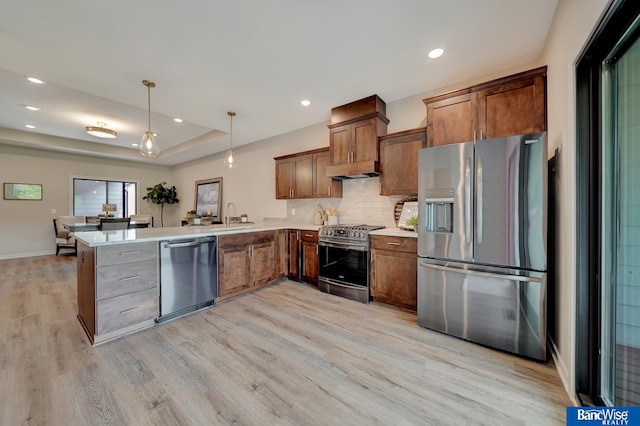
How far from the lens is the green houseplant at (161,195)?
769 centimetres

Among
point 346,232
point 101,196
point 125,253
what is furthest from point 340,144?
point 101,196

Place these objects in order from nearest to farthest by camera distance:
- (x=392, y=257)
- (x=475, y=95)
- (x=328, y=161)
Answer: (x=475, y=95)
(x=392, y=257)
(x=328, y=161)

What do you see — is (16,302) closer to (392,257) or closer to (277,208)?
(277,208)

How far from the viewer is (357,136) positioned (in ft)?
11.0

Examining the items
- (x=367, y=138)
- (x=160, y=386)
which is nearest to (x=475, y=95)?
(x=367, y=138)

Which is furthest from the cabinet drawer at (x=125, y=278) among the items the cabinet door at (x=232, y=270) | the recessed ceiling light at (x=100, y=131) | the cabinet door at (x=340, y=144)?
the recessed ceiling light at (x=100, y=131)

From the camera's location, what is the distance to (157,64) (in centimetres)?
251

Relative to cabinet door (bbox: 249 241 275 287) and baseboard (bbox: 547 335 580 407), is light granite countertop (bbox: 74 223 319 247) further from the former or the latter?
baseboard (bbox: 547 335 580 407)

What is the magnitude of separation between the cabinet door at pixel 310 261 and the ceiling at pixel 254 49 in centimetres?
210

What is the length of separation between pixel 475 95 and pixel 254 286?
358 cm

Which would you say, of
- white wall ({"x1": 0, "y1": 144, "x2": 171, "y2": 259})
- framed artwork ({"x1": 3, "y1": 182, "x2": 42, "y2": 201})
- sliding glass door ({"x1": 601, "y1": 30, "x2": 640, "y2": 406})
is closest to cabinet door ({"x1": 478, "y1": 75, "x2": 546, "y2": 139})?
sliding glass door ({"x1": 601, "y1": 30, "x2": 640, "y2": 406})

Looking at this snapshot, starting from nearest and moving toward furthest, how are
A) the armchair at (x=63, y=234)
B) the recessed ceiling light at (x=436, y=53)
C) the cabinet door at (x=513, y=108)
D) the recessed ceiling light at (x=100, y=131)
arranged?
the cabinet door at (x=513, y=108) < the recessed ceiling light at (x=436, y=53) < the recessed ceiling light at (x=100, y=131) < the armchair at (x=63, y=234)

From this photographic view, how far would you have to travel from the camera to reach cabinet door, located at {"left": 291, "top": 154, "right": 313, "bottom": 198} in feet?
13.3

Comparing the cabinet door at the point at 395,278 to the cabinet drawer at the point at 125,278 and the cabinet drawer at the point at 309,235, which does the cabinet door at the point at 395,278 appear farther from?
the cabinet drawer at the point at 125,278
